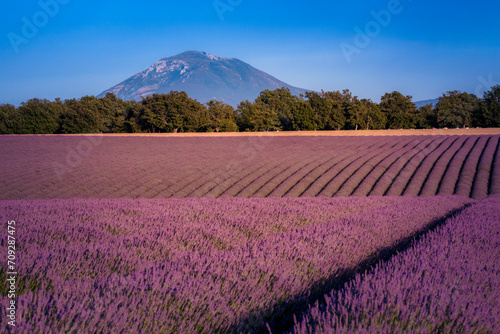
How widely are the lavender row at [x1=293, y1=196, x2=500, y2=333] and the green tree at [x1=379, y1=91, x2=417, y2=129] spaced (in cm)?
7165

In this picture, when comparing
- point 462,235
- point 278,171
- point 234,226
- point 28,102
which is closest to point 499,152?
point 278,171

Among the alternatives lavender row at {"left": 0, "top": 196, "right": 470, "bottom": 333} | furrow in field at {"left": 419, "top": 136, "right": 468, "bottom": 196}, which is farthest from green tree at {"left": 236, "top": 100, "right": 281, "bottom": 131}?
lavender row at {"left": 0, "top": 196, "right": 470, "bottom": 333}

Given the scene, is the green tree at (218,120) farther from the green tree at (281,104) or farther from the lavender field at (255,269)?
the lavender field at (255,269)

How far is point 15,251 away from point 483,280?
3.89 metres

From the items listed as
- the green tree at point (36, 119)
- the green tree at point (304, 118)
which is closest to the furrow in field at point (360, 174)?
the green tree at point (304, 118)

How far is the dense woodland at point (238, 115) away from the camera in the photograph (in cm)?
5897

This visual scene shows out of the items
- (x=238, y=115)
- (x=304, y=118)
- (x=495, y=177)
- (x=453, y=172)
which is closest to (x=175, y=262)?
(x=495, y=177)

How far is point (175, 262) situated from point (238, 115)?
70.4 m

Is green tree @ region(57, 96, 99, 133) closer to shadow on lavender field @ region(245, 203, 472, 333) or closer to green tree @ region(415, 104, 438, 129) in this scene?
green tree @ region(415, 104, 438, 129)

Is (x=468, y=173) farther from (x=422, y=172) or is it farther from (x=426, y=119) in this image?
(x=426, y=119)

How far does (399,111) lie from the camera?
71062 mm

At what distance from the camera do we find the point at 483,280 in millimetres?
2779

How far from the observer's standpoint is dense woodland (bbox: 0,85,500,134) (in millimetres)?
58969

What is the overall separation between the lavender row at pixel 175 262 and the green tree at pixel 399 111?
69892 millimetres
